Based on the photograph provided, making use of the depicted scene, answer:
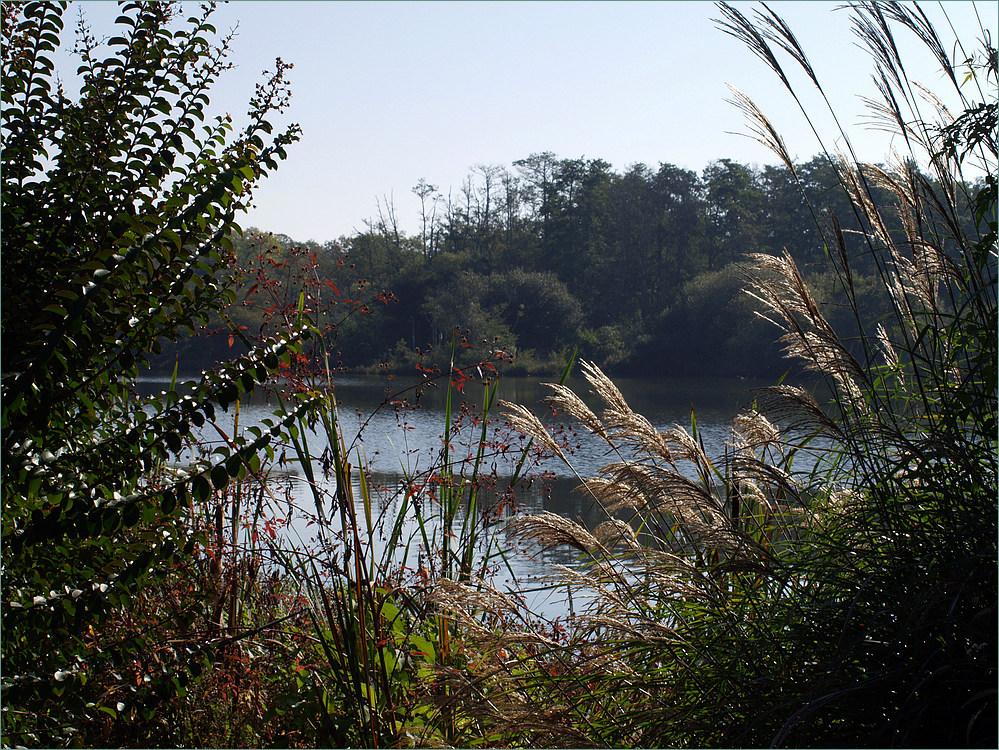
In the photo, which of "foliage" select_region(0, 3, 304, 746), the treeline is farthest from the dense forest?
the treeline

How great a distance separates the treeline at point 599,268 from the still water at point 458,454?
2.14 m

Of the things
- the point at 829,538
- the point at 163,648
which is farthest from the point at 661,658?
the point at 163,648

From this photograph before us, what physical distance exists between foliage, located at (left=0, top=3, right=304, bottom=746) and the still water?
26cm

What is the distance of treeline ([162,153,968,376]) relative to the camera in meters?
30.3

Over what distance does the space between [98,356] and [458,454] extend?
9.01 metres

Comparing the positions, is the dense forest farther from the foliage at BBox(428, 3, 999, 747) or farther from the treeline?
the treeline

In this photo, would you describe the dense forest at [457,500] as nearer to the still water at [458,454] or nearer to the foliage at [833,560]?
the foliage at [833,560]

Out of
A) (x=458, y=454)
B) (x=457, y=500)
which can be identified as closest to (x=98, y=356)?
(x=457, y=500)

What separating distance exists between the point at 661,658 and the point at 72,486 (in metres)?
1.49

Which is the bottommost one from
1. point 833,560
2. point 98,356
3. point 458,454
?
point 458,454

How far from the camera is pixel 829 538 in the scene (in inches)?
81.9

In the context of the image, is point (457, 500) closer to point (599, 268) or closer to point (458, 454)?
point (458, 454)

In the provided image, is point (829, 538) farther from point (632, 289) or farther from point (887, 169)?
point (632, 289)

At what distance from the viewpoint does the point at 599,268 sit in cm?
3875
